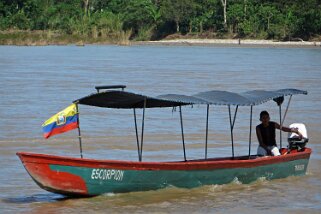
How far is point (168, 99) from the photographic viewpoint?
43.5 feet

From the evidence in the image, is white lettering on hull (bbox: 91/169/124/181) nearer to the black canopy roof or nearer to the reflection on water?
the reflection on water

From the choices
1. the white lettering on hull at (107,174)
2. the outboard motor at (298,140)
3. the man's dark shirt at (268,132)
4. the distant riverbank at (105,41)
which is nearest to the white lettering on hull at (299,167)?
the outboard motor at (298,140)

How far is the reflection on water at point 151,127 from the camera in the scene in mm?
13031

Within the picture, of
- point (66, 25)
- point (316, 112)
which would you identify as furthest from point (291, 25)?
point (316, 112)

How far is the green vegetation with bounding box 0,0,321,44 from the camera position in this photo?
Answer: 75.2 metres

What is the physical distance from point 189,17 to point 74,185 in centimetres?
7010

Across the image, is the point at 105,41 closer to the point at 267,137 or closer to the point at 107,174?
the point at 267,137

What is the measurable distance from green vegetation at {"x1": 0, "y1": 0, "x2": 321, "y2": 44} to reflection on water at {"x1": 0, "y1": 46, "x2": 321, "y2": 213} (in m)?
29.2

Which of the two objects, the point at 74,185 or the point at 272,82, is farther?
the point at 272,82

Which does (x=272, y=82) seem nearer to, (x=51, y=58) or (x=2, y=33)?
(x=51, y=58)

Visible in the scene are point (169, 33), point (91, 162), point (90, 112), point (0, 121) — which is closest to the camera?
point (91, 162)

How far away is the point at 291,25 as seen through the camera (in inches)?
2940

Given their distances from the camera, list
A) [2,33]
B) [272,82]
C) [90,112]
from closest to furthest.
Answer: [90,112]
[272,82]
[2,33]

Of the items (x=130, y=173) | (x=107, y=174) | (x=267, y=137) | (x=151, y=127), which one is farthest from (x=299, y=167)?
(x=151, y=127)
